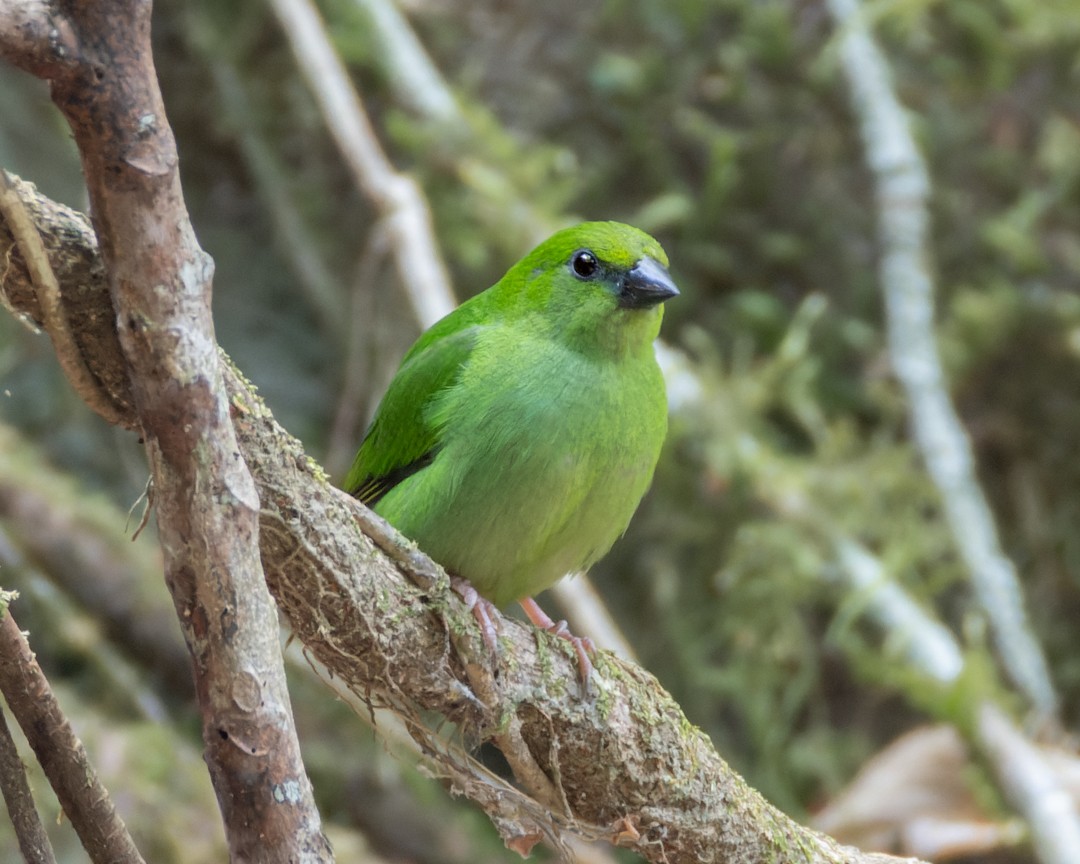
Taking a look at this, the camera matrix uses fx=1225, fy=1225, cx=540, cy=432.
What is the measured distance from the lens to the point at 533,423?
2.34 meters

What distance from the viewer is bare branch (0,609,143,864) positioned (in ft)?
4.87

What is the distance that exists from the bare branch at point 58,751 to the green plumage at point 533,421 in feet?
2.94

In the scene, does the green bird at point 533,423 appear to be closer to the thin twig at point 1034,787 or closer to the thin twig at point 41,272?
the thin twig at point 41,272

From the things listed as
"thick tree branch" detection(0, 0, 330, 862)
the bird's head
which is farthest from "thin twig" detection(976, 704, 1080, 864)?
"thick tree branch" detection(0, 0, 330, 862)

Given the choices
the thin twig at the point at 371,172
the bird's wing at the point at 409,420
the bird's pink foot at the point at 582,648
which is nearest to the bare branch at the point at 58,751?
the bird's pink foot at the point at 582,648

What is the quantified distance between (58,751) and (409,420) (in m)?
1.15

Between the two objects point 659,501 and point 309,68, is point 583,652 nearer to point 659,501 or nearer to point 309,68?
point 659,501

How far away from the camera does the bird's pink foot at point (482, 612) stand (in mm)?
1955

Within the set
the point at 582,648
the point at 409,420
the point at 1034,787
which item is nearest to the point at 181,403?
the point at 582,648

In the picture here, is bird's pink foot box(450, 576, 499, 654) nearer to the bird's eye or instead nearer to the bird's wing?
the bird's wing

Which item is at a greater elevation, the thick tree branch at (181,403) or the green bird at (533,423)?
the green bird at (533,423)

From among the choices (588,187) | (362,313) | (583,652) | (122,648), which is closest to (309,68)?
(362,313)

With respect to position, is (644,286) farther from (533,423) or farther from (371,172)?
(371,172)

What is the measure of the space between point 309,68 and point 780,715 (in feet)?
10.4
